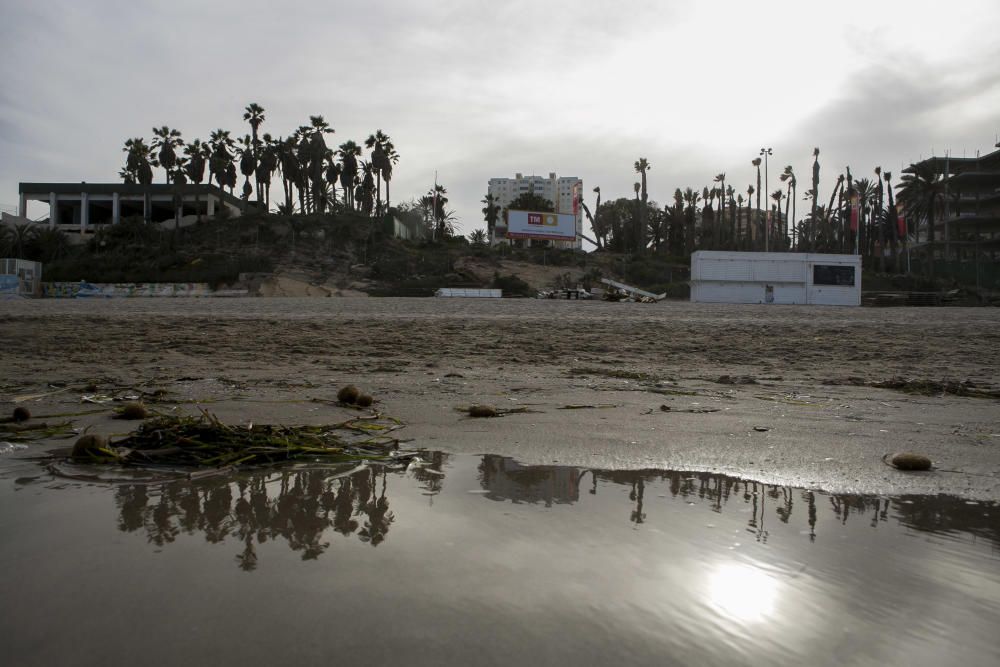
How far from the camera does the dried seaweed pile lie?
152 inches

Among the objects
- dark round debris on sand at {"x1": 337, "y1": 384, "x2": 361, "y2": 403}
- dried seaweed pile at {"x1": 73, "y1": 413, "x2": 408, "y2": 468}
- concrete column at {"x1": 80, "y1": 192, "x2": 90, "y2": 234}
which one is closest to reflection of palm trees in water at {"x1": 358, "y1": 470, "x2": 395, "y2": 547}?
dried seaweed pile at {"x1": 73, "y1": 413, "x2": 408, "y2": 468}

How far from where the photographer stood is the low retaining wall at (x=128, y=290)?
128ft

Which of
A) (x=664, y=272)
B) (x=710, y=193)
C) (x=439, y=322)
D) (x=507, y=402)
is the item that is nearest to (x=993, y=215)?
(x=710, y=193)

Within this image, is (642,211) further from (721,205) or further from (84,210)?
(84,210)

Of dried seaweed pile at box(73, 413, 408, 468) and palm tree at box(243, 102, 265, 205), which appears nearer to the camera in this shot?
dried seaweed pile at box(73, 413, 408, 468)

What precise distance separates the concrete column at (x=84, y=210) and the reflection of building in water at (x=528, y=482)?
71699 millimetres

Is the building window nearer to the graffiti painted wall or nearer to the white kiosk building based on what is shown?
the white kiosk building

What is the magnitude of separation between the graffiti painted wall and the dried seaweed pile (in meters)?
38.6

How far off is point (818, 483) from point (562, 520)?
164 centimetres

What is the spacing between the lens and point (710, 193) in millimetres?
89250

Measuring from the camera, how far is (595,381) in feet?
26.2

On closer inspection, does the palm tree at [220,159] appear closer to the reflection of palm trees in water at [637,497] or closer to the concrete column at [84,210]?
the concrete column at [84,210]

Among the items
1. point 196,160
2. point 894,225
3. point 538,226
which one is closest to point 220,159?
point 196,160

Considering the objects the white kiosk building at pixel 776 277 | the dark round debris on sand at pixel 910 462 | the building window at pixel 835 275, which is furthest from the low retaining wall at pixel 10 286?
the building window at pixel 835 275
